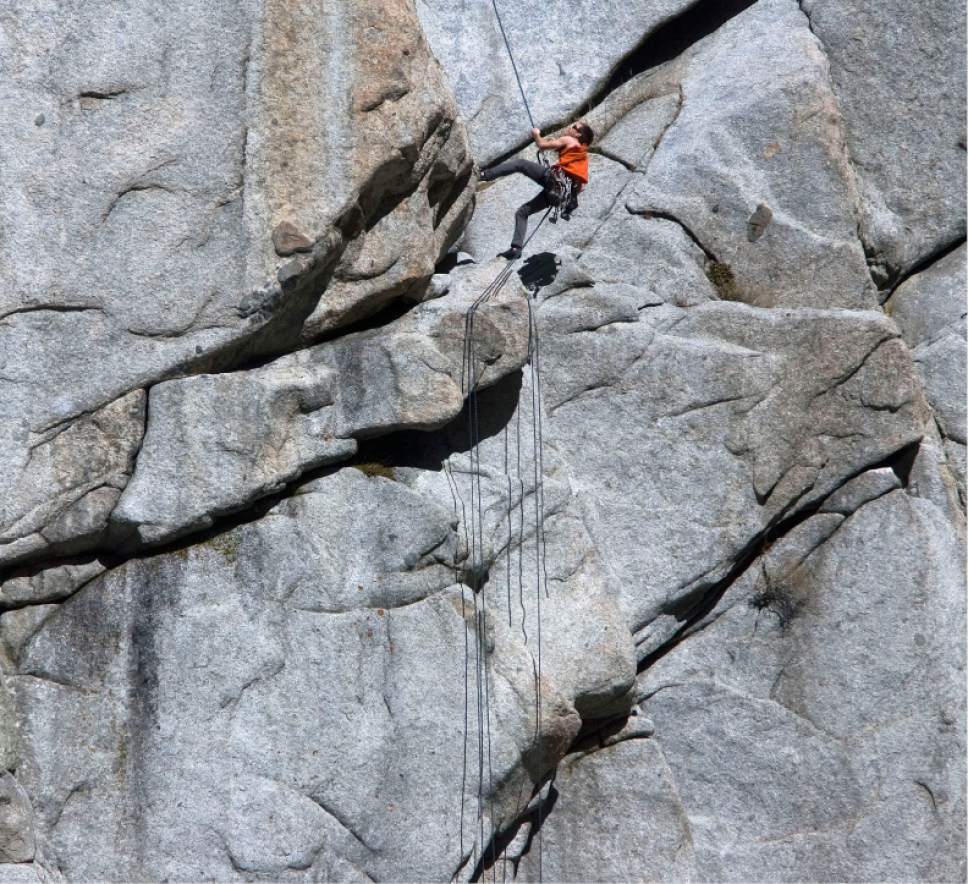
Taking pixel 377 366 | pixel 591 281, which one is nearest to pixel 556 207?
pixel 591 281

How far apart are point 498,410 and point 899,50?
18.1ft

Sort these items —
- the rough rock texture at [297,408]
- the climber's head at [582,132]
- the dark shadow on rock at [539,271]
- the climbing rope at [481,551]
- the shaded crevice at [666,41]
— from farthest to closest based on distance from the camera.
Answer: the shaded crevice at [666,41] → the climber's head at [582,132] → the dark shadow on rock at [539,271] → the climbing rope at [481,551] → the rough rock texture at [297,408]

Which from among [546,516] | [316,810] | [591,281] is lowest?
[316,810]

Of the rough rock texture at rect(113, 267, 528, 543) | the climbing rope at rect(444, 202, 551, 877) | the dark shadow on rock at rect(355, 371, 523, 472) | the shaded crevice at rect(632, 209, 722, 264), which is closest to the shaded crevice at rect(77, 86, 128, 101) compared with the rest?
the rough rock texture at rect(113, 267, 528, 543)

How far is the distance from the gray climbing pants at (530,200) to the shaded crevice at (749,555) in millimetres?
3458

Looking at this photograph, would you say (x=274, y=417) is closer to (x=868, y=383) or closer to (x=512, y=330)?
(x=512, y=330)

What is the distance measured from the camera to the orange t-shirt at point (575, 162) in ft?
43.2

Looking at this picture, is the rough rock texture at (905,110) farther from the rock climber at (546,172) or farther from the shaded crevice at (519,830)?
the shaded crevice at (519,830)

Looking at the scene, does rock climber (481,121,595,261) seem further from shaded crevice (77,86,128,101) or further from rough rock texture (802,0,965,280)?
shaded crevice (77,86,128,101)

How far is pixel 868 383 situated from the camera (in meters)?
12.6

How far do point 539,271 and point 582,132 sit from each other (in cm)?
154

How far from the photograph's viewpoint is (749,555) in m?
12.7

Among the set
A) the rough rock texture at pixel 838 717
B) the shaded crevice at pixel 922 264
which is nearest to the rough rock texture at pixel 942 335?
the shaded crevice at pixel 922 264

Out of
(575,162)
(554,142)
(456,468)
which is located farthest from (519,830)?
(554,142)
